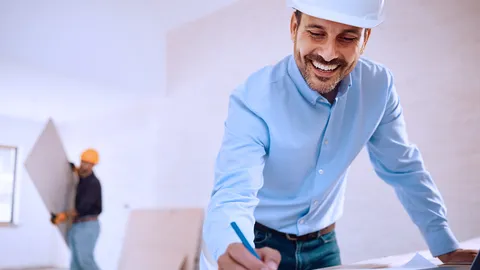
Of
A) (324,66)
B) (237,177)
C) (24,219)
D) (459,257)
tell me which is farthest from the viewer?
(24,219)

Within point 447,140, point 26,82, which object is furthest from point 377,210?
point 26,82

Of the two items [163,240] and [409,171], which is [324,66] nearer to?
[409,171]

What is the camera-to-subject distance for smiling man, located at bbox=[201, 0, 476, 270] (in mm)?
966

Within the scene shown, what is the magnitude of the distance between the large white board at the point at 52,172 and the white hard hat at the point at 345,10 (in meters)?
3.34

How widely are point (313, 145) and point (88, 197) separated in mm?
3349

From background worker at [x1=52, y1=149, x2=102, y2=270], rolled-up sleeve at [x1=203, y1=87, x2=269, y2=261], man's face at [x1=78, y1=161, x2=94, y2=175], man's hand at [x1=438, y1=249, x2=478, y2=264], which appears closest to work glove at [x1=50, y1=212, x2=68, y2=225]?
background worker at [x1=52, y1=149, x2=102, y2=270]

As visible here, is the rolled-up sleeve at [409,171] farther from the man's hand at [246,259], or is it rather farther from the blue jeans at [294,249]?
the man's hand at [246,259]

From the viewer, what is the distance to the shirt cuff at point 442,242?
117cm

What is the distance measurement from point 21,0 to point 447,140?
3.27m

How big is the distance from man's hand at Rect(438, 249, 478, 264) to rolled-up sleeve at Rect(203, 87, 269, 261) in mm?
529

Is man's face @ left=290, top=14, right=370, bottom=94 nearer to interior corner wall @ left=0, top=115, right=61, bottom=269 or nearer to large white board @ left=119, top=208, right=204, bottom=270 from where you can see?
large white board @ left=119, top=208, right=204, bottom=270

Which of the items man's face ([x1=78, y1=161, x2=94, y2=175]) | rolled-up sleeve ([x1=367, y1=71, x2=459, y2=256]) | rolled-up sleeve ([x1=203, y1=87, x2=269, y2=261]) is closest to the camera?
rolled-up sleeve ([x1=203, y1=87, x2=269, y2=261])

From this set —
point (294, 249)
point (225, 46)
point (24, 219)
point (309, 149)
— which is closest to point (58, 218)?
point (225, 46)

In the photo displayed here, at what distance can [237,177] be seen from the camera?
93cm
